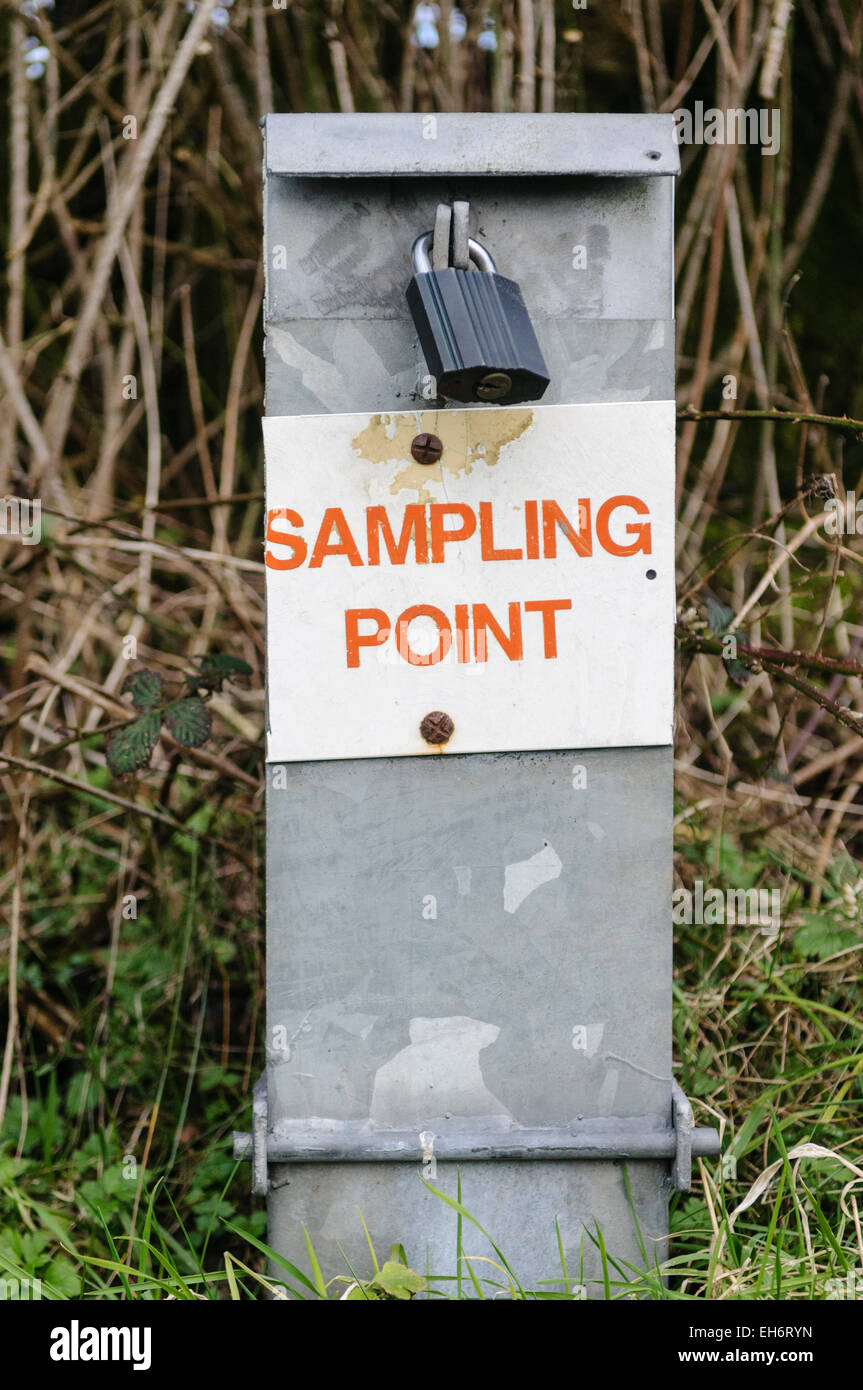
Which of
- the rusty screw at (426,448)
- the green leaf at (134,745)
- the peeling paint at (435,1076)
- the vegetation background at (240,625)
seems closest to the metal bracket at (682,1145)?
the vegetation background at (240,625)

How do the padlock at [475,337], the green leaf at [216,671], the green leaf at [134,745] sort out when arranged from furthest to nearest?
the green leaf at [216,671] < the green leaf at [134,745] < the padlock at [475,337]

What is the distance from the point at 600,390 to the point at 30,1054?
1924 mm

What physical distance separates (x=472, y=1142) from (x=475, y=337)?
1.10 meters

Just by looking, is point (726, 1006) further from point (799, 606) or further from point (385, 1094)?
point (799, 606)

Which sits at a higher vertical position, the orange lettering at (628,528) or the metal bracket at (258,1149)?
the orange lettering at (628,528)

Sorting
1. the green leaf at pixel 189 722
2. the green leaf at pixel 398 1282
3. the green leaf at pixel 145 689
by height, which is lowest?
the green leaf at pixel 398 1282

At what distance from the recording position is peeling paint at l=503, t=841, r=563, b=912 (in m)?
1.59

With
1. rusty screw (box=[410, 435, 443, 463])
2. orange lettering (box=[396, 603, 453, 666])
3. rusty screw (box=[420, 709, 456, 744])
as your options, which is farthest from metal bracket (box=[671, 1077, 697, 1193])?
rusty screw (box=[410, 435, 443, 463])

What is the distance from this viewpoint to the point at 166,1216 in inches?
84.3

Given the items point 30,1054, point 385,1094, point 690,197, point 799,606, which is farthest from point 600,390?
point 690,197

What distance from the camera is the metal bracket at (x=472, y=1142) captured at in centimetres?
157

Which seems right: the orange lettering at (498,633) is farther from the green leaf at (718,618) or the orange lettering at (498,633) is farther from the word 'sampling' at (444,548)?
the green leaf at (718,618)

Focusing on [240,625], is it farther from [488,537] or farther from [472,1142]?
[472,1142]

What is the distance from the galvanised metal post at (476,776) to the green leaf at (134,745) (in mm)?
594
